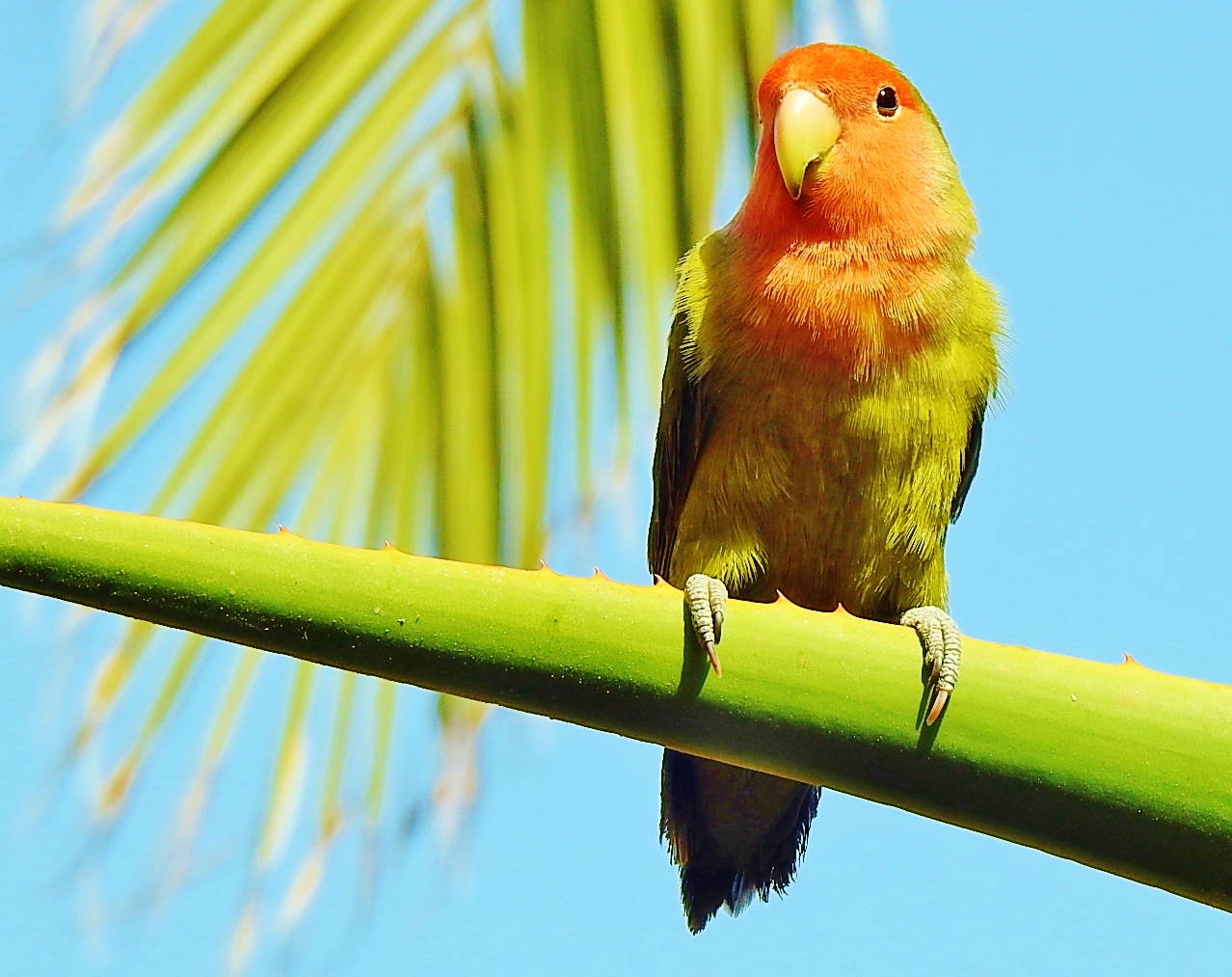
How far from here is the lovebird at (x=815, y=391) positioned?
7.50 ft

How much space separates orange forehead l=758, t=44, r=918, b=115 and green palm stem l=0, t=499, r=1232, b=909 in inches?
63.1

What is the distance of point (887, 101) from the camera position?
258 cm

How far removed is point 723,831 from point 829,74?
1.45 meters

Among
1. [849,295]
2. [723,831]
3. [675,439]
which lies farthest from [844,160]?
[723,831]

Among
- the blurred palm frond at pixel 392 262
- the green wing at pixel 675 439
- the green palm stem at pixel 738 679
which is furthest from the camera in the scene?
the green wing at pixel 675 439

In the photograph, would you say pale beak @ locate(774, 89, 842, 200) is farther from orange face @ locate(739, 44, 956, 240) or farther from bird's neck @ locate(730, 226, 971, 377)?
bird's neck @ locate(730, 226, 971, 377)

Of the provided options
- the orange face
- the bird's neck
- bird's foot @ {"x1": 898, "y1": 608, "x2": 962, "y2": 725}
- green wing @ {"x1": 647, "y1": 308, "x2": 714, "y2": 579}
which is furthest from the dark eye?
bird's foot @ {"x1": 898, "y1": 608, "x2": 962, "y2": 725}

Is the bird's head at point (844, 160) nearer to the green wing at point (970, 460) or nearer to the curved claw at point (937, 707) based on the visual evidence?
the green wing at point (970, 460)

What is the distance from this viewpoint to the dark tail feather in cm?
254

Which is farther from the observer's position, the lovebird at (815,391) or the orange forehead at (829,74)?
the orange forehead at (829,74)

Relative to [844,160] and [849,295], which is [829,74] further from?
[849,295]

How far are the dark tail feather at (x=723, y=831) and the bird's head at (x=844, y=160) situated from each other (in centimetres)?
103

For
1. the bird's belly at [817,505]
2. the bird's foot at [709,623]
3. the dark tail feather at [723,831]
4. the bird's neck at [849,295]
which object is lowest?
the bird's foot at [709,623]

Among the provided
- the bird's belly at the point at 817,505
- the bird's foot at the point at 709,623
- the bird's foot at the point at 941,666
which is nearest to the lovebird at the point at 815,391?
the bird's belly at the point at 817,505
